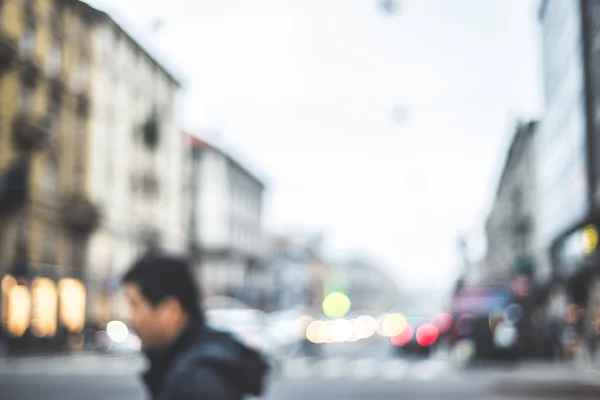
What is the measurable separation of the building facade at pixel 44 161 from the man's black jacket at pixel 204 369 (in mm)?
30511

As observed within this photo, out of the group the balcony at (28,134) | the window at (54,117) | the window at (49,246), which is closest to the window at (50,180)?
→ the window at (54,117)

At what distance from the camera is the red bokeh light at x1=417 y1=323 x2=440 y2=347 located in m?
34.5

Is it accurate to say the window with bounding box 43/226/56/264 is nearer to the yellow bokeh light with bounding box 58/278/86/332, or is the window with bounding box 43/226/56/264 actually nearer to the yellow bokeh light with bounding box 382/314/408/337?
the yellow bokeh light with bounding box 58/278/86/332

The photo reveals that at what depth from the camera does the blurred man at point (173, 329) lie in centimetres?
298

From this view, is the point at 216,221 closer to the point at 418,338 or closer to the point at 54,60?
the point at 54,60

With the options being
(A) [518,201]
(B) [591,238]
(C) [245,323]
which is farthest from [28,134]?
(A) [518,201]

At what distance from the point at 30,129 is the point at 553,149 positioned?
31.4 metres

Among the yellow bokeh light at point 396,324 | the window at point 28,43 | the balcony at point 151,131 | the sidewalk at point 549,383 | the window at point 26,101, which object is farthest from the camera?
the balcony at point 151,131

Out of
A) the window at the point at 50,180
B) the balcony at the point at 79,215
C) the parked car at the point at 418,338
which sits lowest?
the parked car at the point at 418,338

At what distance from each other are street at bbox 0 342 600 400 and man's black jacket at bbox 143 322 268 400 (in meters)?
15.8

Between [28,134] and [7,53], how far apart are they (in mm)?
4528

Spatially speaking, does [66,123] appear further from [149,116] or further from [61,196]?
[149,116]

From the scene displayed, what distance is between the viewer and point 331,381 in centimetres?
2341

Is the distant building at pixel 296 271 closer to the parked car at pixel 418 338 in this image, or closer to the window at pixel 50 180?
the window at pixel 50 180
